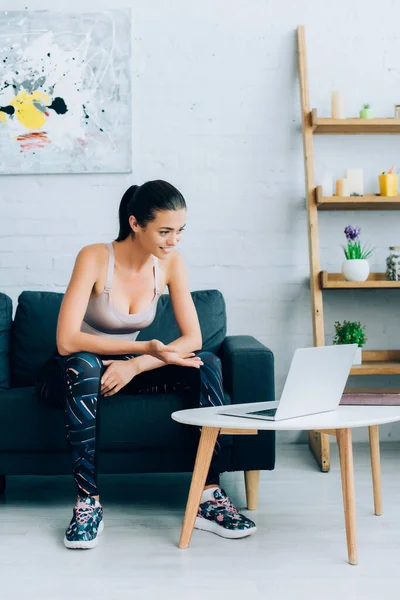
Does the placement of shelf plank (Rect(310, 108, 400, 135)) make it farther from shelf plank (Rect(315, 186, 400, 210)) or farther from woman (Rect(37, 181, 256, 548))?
woman (Rect(37, 181, 256, 548))

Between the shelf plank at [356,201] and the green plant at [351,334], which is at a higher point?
the shelf plank at [356,201]

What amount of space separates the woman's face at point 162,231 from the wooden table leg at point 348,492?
76 centimetres

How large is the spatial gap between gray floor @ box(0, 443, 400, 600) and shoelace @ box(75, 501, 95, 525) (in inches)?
3.4

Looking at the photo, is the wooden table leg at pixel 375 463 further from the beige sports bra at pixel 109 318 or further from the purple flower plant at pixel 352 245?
the purple flower plant at pixel 352 245

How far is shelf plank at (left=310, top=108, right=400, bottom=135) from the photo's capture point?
3.13 m

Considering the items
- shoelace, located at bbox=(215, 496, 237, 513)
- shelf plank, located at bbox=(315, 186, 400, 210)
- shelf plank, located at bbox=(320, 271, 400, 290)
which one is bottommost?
shoelace, located at bbox=(215, 496, 237, 513)

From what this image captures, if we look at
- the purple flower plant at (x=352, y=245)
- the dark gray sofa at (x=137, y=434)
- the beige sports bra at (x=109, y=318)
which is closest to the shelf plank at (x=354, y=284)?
the purple flower plant at (x=352, y=245)

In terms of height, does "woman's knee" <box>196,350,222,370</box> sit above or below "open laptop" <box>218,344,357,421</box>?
above

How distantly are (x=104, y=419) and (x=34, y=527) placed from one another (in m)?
0.38

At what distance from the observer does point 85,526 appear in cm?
204

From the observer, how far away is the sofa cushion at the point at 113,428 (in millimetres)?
2316

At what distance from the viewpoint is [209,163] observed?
335cm

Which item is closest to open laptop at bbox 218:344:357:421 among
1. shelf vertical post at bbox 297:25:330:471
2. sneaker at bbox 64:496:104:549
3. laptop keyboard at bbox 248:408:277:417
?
laptop keyboard at bbox 248:408:277:417

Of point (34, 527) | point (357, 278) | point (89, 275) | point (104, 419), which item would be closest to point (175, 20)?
point (357, 278)
